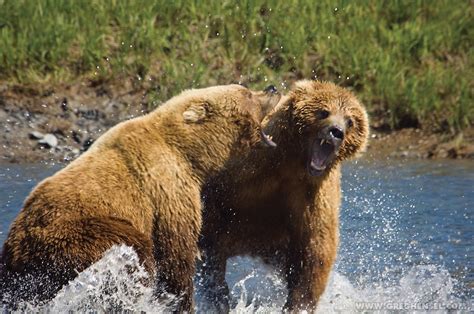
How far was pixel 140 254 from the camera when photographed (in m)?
5.83

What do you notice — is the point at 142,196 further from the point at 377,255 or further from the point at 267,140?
the point at 377,255

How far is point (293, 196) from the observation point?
257 inches

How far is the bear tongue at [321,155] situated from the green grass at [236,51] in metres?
5.74

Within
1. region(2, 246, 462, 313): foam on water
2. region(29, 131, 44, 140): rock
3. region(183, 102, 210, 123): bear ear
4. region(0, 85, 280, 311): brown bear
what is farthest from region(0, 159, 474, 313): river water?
region(183, 102, 210, 123): bear ear

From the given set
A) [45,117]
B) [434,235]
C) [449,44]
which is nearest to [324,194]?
[434,235]

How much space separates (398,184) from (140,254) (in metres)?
5.44

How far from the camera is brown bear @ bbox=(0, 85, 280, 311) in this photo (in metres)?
5.65

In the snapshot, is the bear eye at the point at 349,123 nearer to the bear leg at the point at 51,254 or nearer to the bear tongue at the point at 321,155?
the bear tongue at the point at 321,155

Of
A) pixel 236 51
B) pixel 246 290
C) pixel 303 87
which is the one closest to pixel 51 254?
pixel 303 87

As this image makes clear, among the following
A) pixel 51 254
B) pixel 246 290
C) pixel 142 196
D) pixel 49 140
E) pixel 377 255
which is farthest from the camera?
pixel 49 140

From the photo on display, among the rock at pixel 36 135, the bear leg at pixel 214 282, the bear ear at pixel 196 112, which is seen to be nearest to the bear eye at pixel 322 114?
the bear ear at pixel 196 112

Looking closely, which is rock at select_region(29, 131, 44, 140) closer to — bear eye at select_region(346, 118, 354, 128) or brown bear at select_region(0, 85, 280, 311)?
brown bear at select_region(0, 85, 280, 311)

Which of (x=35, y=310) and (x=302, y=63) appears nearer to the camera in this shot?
(x=35, y=310)

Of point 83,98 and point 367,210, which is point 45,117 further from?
point 367,210
